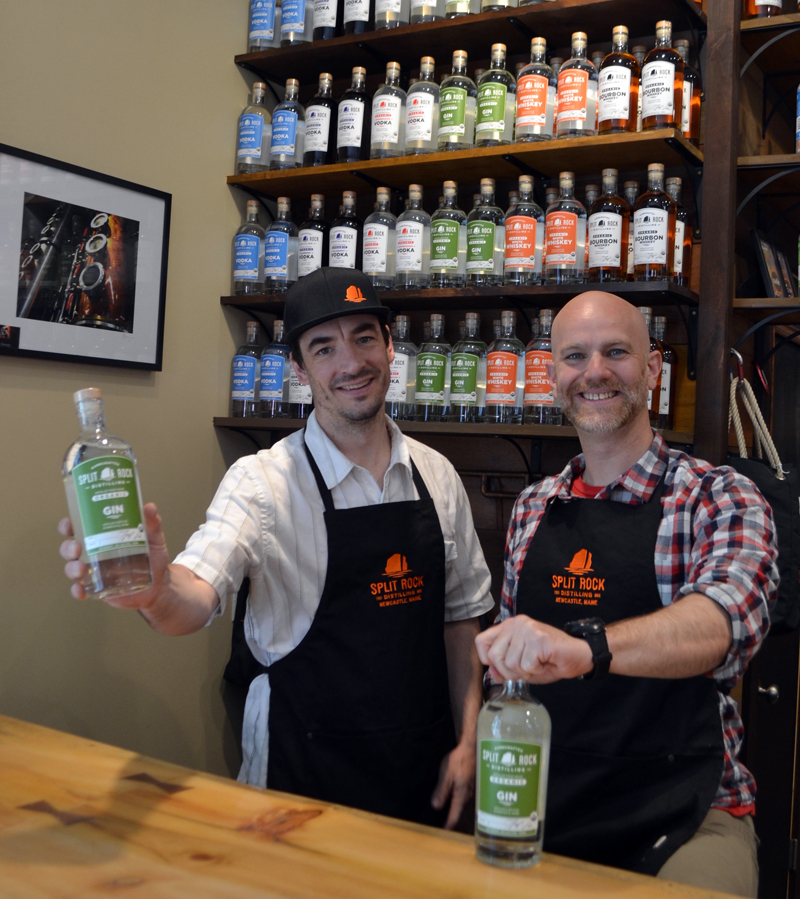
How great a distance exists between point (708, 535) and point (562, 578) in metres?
0.27

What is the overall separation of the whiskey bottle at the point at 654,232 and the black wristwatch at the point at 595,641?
4.19ft

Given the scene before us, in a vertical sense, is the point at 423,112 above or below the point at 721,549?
above

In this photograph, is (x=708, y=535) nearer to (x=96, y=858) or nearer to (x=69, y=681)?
(x=96, y=858)

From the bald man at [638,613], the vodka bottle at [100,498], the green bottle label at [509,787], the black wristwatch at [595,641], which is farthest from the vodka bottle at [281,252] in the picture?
the green bottle label at [509,787]

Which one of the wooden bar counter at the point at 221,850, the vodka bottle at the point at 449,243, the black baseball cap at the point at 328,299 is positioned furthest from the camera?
the vodka bottle at the point at 449,243

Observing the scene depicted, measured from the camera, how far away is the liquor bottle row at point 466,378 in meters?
2.36

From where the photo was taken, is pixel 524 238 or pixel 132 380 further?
pixel 132 380

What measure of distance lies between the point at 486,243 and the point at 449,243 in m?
0.10

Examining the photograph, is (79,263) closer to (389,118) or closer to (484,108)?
(389,118)

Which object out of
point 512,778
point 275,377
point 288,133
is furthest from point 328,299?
point 288,133

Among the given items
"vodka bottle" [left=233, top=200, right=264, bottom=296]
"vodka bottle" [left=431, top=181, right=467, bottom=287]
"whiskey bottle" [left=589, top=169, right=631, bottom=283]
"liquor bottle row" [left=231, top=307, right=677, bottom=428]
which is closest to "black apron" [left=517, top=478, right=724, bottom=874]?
"liquor bottle row" [left=231, top=307, right=677, bottom=428]

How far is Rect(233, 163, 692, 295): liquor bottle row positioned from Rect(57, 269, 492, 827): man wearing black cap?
0.67 meters

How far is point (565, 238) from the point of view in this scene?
2.32m

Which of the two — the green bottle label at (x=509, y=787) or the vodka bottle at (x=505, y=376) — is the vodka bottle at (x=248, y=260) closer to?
the vodka bottle at (x=505, y=376)
